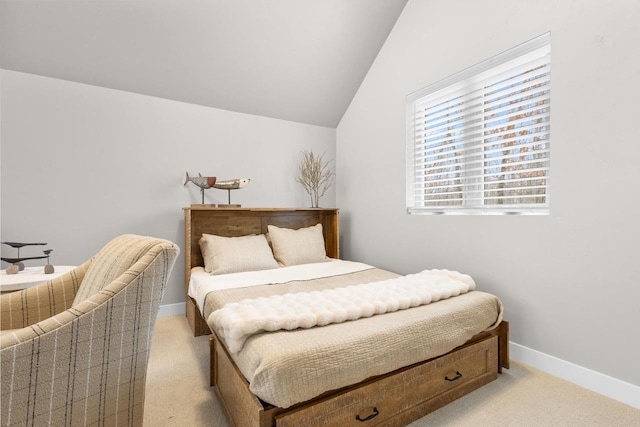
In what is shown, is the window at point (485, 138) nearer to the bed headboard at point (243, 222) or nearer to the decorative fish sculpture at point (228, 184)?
the bed headboard at point (243, 222)

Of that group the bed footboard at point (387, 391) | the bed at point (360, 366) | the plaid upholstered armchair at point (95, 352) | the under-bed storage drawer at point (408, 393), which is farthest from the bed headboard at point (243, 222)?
the under-bed storage drawer at point (408, 393)

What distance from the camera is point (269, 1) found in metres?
2.35

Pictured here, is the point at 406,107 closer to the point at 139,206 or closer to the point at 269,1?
the point at 269,1

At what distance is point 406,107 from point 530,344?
2.09 m

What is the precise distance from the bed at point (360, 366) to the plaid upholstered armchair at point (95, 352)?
368 mm

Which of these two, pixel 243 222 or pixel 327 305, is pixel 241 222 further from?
pixel 327 305

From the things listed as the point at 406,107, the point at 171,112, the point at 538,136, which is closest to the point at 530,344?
the point at 538,136

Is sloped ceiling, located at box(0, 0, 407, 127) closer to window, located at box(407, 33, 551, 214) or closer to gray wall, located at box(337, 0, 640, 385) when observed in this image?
gray wall, located at box(337, 0, 640, 385)

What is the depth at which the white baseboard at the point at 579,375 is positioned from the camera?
1.50 metres

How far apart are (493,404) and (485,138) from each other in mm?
1704

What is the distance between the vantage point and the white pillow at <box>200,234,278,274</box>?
248cm

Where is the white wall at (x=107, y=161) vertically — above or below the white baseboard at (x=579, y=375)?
above

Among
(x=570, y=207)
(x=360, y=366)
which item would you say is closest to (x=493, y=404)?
(x=360, y=366)

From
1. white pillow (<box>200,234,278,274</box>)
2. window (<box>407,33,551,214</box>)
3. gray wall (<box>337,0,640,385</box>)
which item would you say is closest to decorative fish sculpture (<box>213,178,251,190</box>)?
white pillow (<box>200,234,278,274</box>)
